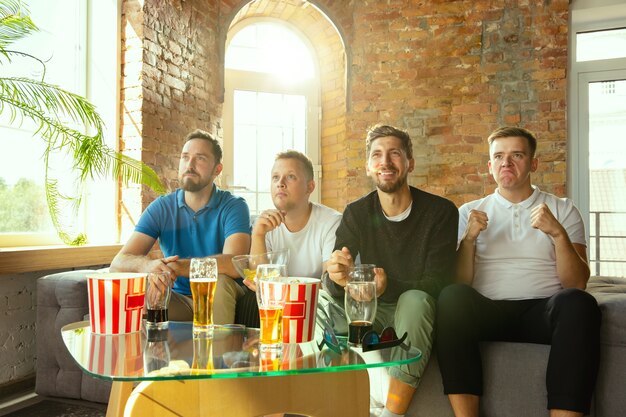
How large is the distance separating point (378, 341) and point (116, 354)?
594 millimetres

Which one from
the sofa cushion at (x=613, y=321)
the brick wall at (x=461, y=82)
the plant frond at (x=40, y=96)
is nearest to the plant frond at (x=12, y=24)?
the plant frond at (x=40, y=96)

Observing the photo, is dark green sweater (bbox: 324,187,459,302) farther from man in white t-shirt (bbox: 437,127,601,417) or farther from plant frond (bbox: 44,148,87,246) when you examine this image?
plant frond (bbox: 44,148,87,246)

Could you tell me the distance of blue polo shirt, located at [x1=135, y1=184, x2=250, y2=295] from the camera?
253 centimetres

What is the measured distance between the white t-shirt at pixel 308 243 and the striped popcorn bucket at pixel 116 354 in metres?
0.99

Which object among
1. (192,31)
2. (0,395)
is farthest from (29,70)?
(0,395)

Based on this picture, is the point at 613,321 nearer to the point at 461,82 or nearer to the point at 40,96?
the point at 40,96

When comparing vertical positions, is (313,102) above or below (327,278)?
above

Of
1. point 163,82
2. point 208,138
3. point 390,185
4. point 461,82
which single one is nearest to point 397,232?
point 390,185

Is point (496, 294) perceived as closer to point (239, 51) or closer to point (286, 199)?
point (286, 199)

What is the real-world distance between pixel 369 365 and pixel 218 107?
11.4ft

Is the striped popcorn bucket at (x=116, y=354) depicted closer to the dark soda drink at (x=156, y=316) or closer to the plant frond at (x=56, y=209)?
the dark soda drink at (x=156, y=316)

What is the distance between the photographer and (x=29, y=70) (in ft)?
9.82

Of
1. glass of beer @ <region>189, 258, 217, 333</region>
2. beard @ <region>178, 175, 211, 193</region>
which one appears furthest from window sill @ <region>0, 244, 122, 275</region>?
glass of beer @ <region>189, 258, 217, 333</region>

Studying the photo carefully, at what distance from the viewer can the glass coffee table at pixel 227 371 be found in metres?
1.12
